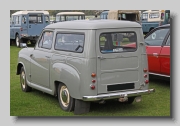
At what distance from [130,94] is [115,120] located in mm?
551

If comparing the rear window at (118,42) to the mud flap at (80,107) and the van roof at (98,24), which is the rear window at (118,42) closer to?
the van roof at (98,24)

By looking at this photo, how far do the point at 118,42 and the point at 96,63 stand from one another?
28.8 inches

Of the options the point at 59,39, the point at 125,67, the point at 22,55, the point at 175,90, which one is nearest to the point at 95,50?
the point at 125,67

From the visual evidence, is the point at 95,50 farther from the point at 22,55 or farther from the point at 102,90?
the point at 22,55

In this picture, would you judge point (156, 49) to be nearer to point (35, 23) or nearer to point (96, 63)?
point (96, 63)

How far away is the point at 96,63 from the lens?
6410 mm

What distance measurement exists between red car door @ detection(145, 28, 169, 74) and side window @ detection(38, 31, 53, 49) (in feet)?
9.66

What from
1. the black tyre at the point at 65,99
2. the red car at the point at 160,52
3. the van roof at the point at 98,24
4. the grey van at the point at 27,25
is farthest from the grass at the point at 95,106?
the grey van at the point at 27,25

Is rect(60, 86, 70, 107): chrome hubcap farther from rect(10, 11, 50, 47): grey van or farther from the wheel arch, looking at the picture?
rect(10, 11, 50, 47): grey van

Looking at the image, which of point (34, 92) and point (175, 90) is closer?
point (175, 90)

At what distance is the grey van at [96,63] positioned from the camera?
6.41 metres

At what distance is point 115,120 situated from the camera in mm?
6547

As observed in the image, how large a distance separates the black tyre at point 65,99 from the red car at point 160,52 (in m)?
3.03

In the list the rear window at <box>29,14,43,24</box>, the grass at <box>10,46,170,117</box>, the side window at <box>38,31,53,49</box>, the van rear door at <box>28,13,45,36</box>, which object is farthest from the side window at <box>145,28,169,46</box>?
the rear window at <box>29,14,43,24</box>
